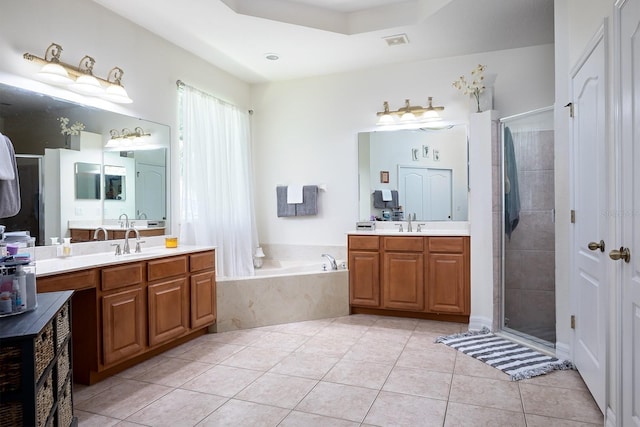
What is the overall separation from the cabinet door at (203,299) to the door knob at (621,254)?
2.87m

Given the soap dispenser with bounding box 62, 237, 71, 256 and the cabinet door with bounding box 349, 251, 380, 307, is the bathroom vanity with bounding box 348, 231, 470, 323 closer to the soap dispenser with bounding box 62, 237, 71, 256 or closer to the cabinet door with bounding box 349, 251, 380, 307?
the cabinet door with bounding box 349, 251, 380, 307

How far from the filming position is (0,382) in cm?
119

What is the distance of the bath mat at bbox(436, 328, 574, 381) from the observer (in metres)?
2.72

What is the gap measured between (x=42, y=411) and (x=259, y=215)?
3.94 m

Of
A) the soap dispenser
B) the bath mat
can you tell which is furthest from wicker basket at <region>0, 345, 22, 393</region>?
the bath mat

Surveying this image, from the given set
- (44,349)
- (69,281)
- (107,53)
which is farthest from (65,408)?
(107,53)

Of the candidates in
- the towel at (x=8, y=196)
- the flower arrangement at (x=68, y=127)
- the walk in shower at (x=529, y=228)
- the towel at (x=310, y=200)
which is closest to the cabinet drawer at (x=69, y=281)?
the towel at (x=8, y=196)

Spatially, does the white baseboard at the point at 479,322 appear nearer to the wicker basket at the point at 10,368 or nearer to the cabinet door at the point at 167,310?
the cabinet door at the point at 167,310

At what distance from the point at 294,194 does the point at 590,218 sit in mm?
3242

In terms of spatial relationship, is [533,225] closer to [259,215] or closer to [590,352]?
[590,352]

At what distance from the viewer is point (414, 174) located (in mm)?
4438

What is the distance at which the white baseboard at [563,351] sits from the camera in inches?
110

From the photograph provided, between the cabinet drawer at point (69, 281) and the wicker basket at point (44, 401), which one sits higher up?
the cabinet drawer at point (69, 281)

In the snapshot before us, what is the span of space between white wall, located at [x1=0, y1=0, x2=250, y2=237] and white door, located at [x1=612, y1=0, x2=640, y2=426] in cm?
333
